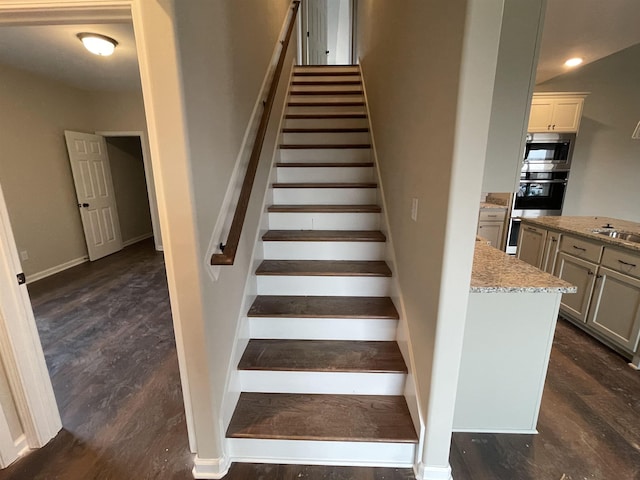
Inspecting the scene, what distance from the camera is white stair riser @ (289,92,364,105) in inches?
142

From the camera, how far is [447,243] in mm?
1137

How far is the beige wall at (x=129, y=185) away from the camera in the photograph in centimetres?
511

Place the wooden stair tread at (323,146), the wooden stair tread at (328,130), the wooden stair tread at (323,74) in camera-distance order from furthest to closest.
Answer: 1. the wooden stair tread at (323,74)
2. the wooden stair tread at (328,130)
3. the wooden stair tread at (323,146)

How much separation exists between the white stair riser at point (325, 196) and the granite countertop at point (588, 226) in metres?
1.71

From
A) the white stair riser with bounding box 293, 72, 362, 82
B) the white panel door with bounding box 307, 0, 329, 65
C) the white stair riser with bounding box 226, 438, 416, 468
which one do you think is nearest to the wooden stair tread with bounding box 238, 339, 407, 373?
the white stair riser with bounding box 226, 438, 416, 468

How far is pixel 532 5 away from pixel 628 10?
8.17 ft

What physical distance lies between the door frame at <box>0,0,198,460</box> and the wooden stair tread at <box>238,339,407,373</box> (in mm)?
436

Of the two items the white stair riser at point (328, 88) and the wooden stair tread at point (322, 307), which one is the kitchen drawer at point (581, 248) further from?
the white stair riser at point (328, 88)

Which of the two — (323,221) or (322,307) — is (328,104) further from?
(322,307)

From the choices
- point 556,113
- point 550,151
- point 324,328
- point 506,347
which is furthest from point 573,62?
point 324,328

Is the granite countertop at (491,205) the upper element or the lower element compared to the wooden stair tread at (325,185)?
lower

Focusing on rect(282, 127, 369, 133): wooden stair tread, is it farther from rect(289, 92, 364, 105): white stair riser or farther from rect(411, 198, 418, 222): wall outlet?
rect(411, 198, 418, 222): wall outlet

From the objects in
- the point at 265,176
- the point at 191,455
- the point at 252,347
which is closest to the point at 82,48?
the point at 265,176

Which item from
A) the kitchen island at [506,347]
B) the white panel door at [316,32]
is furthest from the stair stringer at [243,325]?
the white panel door at [316,32]
